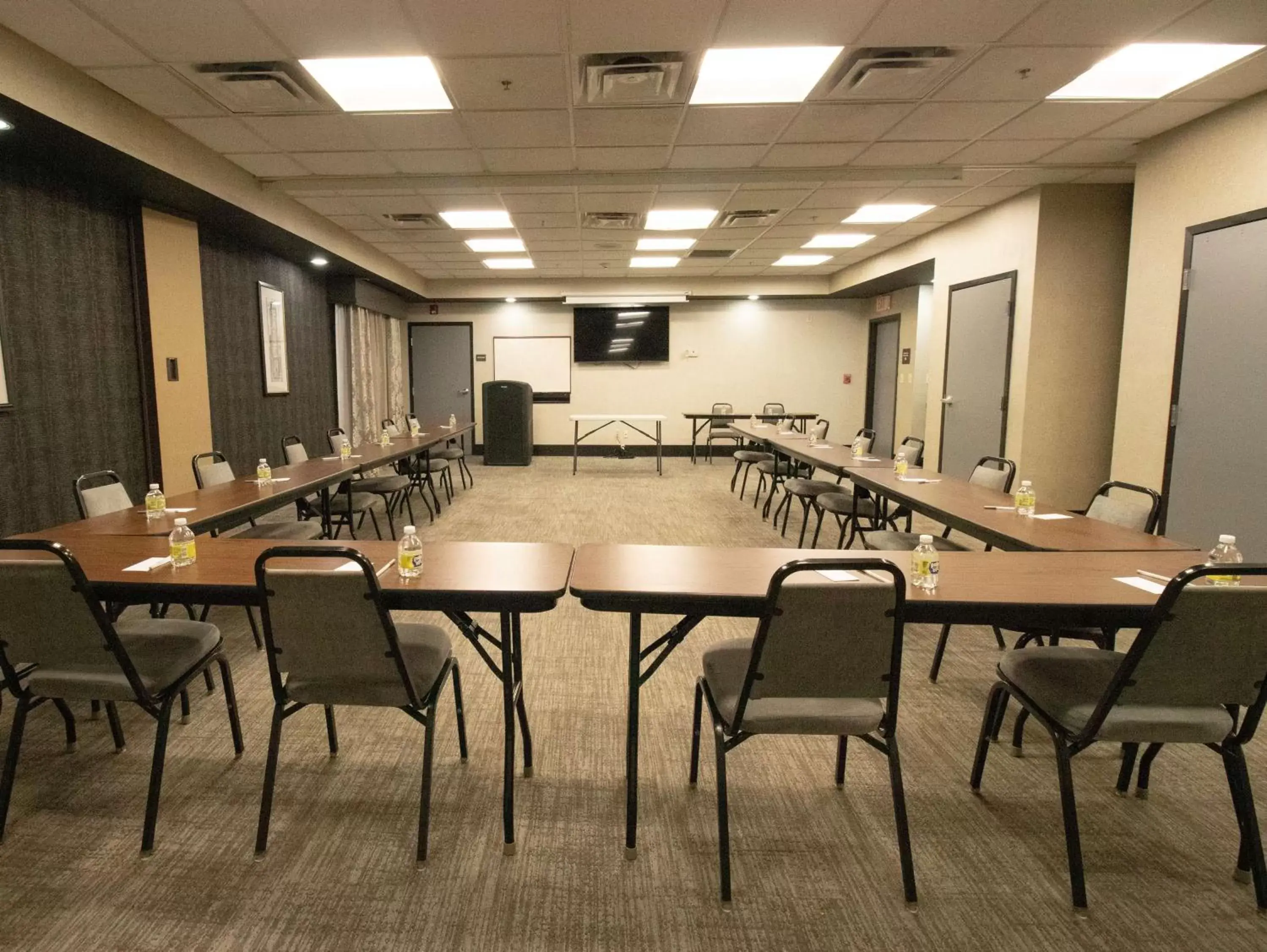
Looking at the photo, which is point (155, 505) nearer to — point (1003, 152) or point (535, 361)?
point (1003, 152)

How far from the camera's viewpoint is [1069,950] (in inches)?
58.8

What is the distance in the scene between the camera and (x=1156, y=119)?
13.2 feet

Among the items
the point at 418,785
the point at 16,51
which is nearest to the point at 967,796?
the point at 418,785

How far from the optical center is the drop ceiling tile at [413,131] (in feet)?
12.9

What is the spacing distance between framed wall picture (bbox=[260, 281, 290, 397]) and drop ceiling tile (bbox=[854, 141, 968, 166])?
5702 mm

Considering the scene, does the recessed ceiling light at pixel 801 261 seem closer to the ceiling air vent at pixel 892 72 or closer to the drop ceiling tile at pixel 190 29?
the ceiling air vent at pixel 892 72

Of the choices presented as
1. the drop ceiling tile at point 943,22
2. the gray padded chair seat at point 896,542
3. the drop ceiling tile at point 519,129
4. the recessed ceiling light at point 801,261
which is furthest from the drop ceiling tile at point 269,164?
the recessed ceiling light at point 801,261

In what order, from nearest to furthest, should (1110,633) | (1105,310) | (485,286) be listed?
(1110,633), (1105,310), (485,286)

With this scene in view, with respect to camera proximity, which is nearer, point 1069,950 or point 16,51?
point 1069,950

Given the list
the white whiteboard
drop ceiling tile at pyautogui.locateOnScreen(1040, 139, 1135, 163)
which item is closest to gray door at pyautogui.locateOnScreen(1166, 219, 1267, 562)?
drop ceiling tile at pyautogui.locateOnScreen(1040, 139, 1135, 163)

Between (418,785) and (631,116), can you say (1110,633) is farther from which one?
(631,116)

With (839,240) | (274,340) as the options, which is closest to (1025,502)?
(839,240)

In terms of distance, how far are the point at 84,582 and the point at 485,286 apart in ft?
30.5

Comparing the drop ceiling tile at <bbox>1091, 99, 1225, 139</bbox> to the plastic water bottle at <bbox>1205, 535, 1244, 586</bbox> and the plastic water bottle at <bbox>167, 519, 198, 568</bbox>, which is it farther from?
the plastic water bottle at <bbox>167, 519, 198, 568</bbox>
